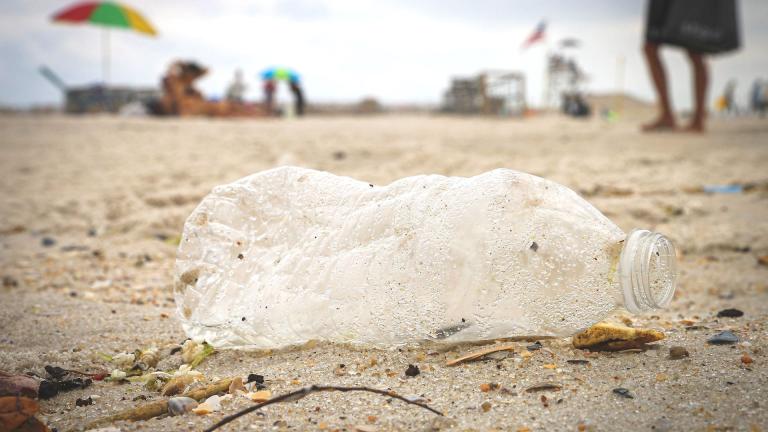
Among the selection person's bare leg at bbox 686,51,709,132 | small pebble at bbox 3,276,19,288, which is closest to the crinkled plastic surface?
small pebble at bbox 3,276,19,288

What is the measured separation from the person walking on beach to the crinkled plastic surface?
19.0 ft

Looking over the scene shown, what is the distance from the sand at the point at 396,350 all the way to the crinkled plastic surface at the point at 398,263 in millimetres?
88

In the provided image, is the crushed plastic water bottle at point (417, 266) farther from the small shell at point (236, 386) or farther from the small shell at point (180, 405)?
the small shell at point (180, 405)

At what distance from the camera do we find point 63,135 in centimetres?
834

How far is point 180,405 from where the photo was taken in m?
1.32

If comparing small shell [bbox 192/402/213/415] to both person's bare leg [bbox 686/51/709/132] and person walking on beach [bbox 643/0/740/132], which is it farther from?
person's bare leg [bbox 686/51/709/132]

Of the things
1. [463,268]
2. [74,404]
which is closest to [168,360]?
[74,404]

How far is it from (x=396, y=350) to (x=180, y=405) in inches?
22.0

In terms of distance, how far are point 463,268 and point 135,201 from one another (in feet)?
12.1

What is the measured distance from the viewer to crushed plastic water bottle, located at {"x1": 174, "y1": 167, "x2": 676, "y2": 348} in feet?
4.93

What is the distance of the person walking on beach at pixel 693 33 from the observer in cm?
642

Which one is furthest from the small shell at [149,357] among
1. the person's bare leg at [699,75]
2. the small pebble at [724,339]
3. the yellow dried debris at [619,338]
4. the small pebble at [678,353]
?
the person's bare leg at [699,75]

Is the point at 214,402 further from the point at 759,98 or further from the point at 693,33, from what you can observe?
the point at 759,98

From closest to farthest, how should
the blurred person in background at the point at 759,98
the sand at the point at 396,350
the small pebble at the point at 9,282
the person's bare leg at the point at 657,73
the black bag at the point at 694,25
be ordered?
1. the sand at the point at 396,350
2. the small pebble at the point at 9,282
3. the black bag at the point at 694,25
4. the person's bare leg at the point at 657,73
5. the blurred person in background at the point at 759,98
